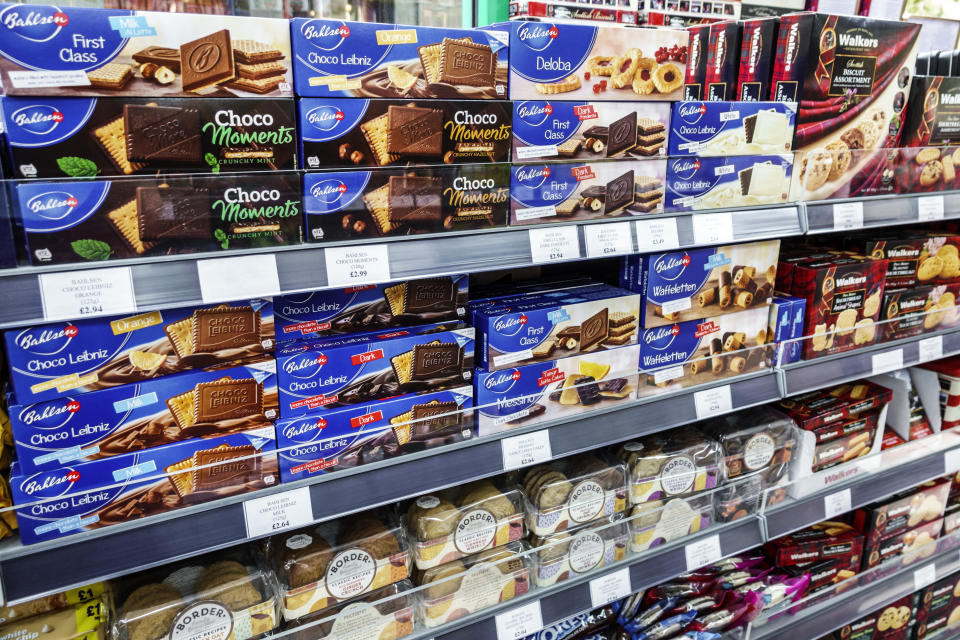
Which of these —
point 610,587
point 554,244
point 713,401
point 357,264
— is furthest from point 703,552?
point 357,264

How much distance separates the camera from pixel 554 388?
136 centimetres

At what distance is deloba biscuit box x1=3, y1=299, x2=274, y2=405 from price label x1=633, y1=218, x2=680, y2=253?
30.4 inches

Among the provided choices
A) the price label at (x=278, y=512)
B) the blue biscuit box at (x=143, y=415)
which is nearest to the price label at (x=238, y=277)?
the blue biscuit box at (x=143, y=415)

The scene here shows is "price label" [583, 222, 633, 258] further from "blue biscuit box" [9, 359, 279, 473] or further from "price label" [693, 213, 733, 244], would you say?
"blue biscuit box" [9, 359, 279, 473]

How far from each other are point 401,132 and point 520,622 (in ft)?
3.44

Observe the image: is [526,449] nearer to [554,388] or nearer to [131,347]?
[554,388]

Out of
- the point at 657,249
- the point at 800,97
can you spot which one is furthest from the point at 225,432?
the point at 800,97

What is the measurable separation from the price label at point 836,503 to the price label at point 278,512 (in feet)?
4.78

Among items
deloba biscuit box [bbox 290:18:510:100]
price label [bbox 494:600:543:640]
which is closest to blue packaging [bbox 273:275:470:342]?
deloba biscuit box [bbox 290:18:510:100]

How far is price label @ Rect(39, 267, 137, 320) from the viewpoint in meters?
0.88

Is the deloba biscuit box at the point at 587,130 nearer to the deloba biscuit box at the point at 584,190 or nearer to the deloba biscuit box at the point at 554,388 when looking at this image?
the deloba biscuit box at the point at 584,190

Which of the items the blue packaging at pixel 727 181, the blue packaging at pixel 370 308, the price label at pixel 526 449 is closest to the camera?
the blue packaging at pixel 370 308

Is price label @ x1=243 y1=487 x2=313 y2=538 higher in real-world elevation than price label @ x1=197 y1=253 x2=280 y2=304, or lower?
lower

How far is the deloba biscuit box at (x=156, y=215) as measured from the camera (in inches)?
34.6
